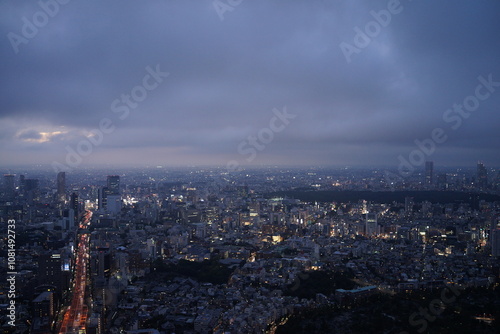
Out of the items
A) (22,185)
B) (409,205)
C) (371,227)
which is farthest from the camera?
(22,185)

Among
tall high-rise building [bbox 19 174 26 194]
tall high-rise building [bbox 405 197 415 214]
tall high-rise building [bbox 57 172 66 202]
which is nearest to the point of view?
tall high-rise building [bbox 405 197 415 214]

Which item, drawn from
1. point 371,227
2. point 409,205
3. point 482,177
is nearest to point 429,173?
point 482,177

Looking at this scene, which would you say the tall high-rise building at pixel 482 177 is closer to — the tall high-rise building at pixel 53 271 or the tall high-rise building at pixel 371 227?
the tall high-rise building at pixel 371 227

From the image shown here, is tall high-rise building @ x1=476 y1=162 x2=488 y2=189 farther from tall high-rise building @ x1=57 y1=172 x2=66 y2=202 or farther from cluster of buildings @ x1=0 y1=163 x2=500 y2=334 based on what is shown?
tall high-rise building @ x1=57 y1=172 x2=66 y2=202

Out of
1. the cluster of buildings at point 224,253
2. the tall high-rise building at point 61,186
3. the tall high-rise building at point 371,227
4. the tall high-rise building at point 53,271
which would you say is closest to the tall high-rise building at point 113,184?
the cluster of buildings at point 224,253

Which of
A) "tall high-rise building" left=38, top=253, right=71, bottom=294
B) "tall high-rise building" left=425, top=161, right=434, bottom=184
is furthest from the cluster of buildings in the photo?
"tall high-rise building" left=425, top=161, right=434, bottom=184

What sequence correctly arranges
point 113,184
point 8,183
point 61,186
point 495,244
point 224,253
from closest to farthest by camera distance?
point 495,244 < point 224,253 < point 8,183 < point 61,186 < point 113,184

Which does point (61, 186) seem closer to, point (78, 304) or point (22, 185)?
point (22, 185)

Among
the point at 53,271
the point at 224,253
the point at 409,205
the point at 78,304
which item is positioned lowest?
the point at 78,304

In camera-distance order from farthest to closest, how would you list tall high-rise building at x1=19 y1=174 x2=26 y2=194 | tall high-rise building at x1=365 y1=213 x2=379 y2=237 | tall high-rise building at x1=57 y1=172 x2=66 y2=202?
tall high-rise building at x1=57 y1=172 x2=66 y2=202, tall high-rise building at x1=19 y1=174 x2=26 y2=194, tall high-rise building at x1=365 y1=213 x2=379 y2=237

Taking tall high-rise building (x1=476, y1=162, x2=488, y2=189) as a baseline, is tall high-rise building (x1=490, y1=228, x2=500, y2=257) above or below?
below
